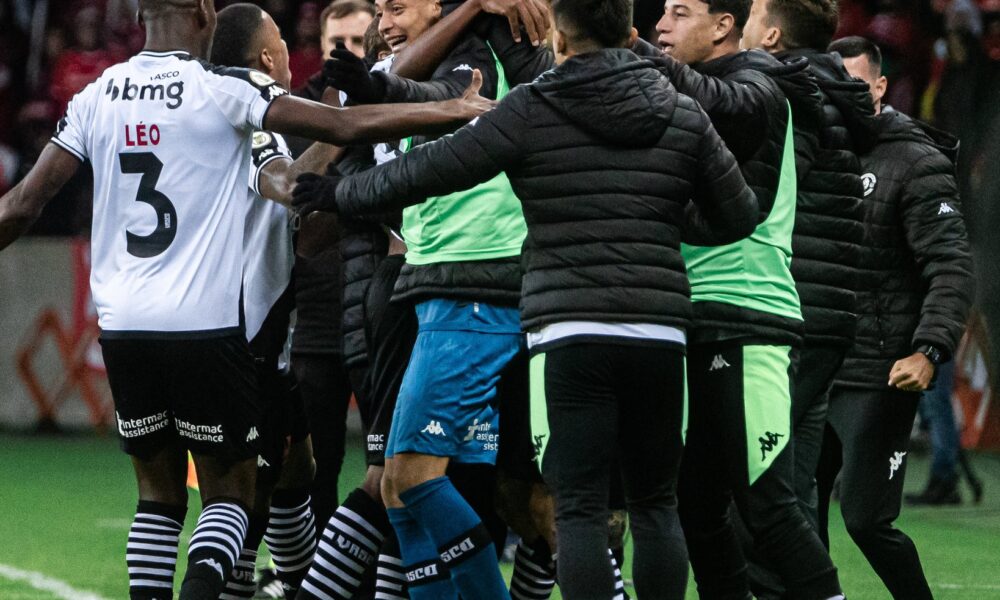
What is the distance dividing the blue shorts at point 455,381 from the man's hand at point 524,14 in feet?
3.03

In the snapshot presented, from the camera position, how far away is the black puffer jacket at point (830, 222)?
19.4 feet

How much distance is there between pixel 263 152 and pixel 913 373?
2.59 meters

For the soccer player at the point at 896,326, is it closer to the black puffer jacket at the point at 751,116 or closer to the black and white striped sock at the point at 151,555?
the black puffer jacket at the point at 751,116

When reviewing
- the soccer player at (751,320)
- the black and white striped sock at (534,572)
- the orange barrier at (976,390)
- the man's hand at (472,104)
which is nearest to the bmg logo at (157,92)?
the man's hand at (472,104)

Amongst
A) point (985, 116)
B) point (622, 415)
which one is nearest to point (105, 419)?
point (985, 116)

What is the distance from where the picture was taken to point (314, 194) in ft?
15.9

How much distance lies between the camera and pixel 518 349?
5570 millimetres

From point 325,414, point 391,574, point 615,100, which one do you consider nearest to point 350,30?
point 325,414

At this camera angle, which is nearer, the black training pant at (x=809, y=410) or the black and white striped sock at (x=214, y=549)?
the black and white striped sock at (x=214, y=549)

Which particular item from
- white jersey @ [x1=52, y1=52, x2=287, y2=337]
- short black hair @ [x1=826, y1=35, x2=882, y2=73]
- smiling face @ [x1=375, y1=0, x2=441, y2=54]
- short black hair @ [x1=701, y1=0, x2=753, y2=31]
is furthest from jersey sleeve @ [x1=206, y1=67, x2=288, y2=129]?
short black hair @ [x1=826, y1=35, x2=882, y2=73]

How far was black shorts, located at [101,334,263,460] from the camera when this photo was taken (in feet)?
17.6

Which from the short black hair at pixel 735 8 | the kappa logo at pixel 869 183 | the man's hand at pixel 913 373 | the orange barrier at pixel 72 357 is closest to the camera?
the short black hair at pixel 735 8

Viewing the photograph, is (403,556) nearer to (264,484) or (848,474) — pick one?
(264,484)

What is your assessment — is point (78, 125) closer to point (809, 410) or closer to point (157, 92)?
point (157, 92)
